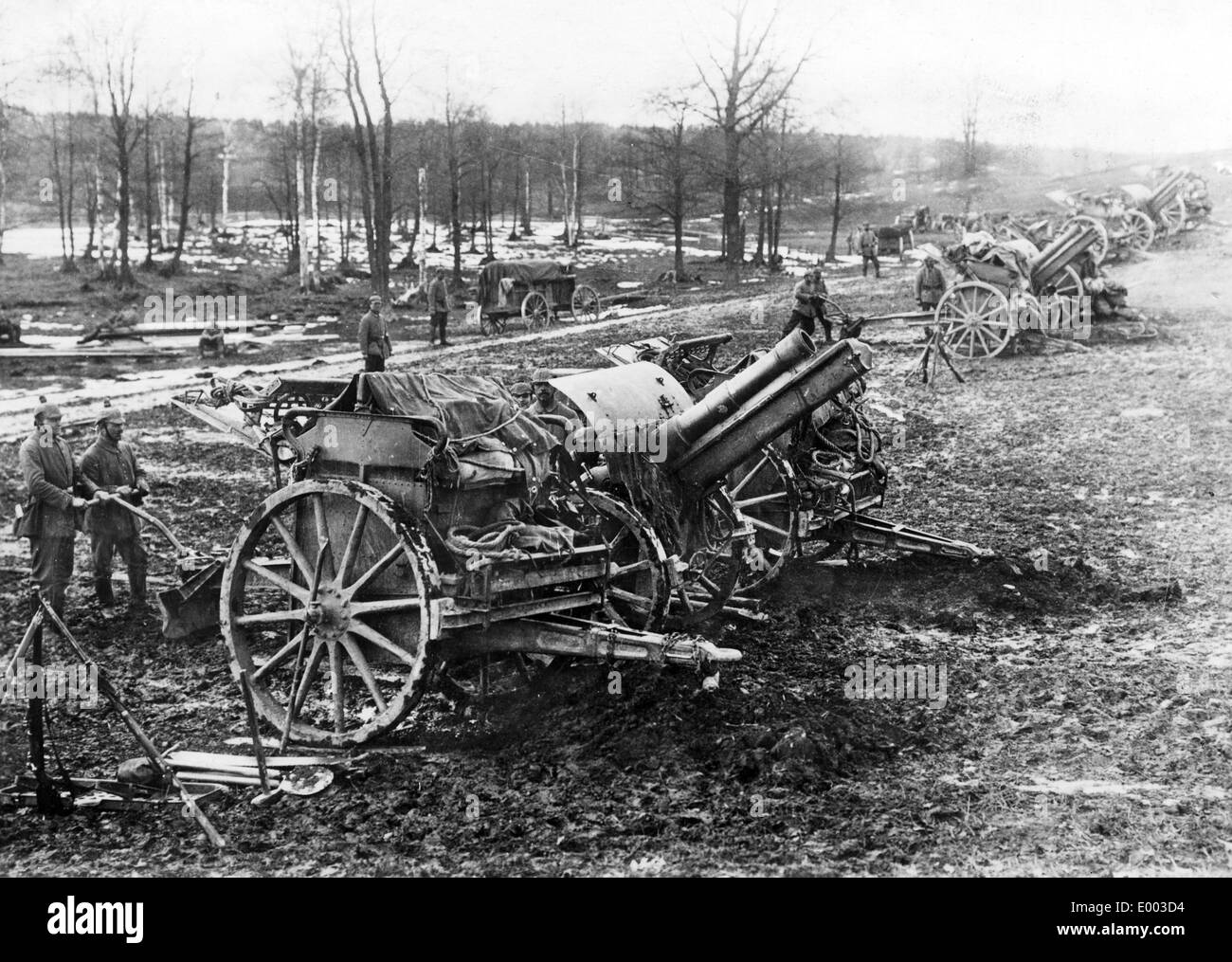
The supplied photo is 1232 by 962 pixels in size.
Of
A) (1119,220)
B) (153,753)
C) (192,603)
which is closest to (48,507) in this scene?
(192,603)

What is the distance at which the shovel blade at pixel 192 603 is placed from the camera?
8352mm

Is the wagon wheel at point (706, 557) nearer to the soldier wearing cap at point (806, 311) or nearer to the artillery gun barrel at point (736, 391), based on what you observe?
the artillery gun barrel at point (736, 391)

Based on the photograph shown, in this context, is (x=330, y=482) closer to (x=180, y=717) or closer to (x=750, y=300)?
(x=180, y=717)

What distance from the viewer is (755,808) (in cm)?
591

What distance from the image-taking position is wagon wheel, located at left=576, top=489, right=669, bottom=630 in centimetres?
747

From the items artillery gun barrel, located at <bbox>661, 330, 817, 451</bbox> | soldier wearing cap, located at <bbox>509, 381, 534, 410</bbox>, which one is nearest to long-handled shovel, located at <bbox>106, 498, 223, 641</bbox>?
soldier wearing cap, located at <bbox>509, 381, 534, 410</bbox>

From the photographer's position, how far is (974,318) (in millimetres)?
19375

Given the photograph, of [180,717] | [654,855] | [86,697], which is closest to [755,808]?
[654,855]

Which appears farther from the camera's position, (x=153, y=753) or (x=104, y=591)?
(x=104, y=591)

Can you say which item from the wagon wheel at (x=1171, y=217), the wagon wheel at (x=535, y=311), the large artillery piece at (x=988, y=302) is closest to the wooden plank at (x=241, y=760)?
the large artillery piece at (x=988, y=302)

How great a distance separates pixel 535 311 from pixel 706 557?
65.8ft

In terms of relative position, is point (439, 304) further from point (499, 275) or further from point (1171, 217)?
point (1171, 217)

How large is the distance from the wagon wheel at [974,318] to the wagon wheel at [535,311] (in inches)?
436

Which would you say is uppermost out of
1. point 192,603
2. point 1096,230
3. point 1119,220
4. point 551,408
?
point 1119,220
